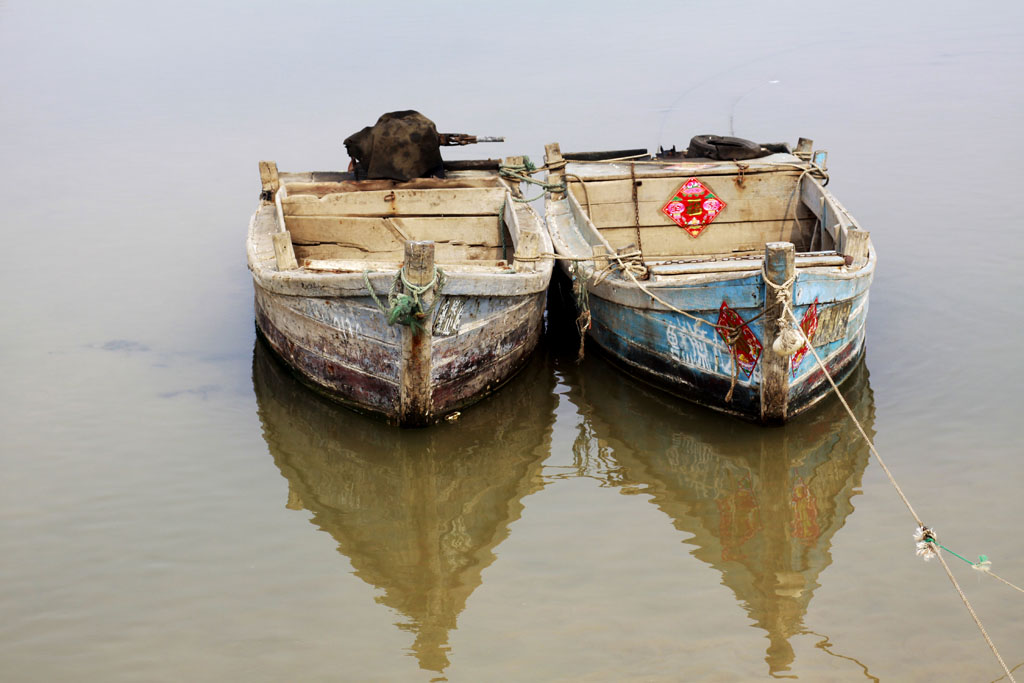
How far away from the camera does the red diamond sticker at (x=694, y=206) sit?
10148 mm

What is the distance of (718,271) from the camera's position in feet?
24.8

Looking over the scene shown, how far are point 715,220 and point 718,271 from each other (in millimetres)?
2716

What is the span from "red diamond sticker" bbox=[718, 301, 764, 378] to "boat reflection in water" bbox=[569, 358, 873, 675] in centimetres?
58

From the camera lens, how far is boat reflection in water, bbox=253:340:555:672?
20.1 ft

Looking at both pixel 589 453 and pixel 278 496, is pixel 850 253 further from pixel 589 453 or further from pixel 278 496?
pixel 278 496

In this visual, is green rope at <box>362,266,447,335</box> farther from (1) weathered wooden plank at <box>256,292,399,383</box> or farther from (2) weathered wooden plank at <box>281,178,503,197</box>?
(2) weathered wooden plank at <box>281,178,503,197</box>

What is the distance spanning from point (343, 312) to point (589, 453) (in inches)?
84.4

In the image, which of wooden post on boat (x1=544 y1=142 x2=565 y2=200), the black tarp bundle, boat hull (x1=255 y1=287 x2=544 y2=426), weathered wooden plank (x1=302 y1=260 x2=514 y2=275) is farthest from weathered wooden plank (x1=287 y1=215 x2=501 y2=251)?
weathered wooden plank (x1=302 y1=260 x2=514 y2=275)

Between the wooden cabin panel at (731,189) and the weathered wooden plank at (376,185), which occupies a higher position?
the weathered wooden plank at (376,185)

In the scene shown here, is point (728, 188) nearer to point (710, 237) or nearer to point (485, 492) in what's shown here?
point (710, 237)

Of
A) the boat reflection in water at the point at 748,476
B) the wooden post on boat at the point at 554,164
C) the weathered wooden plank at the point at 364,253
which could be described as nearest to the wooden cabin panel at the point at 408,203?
the weathered wooden plank at the point at 364,253

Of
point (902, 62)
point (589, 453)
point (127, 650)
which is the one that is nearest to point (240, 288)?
point (589, 453)

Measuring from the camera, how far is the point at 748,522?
6641 mm

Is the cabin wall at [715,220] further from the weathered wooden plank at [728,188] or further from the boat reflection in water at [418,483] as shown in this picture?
the boat reflection in water at [418,483]
